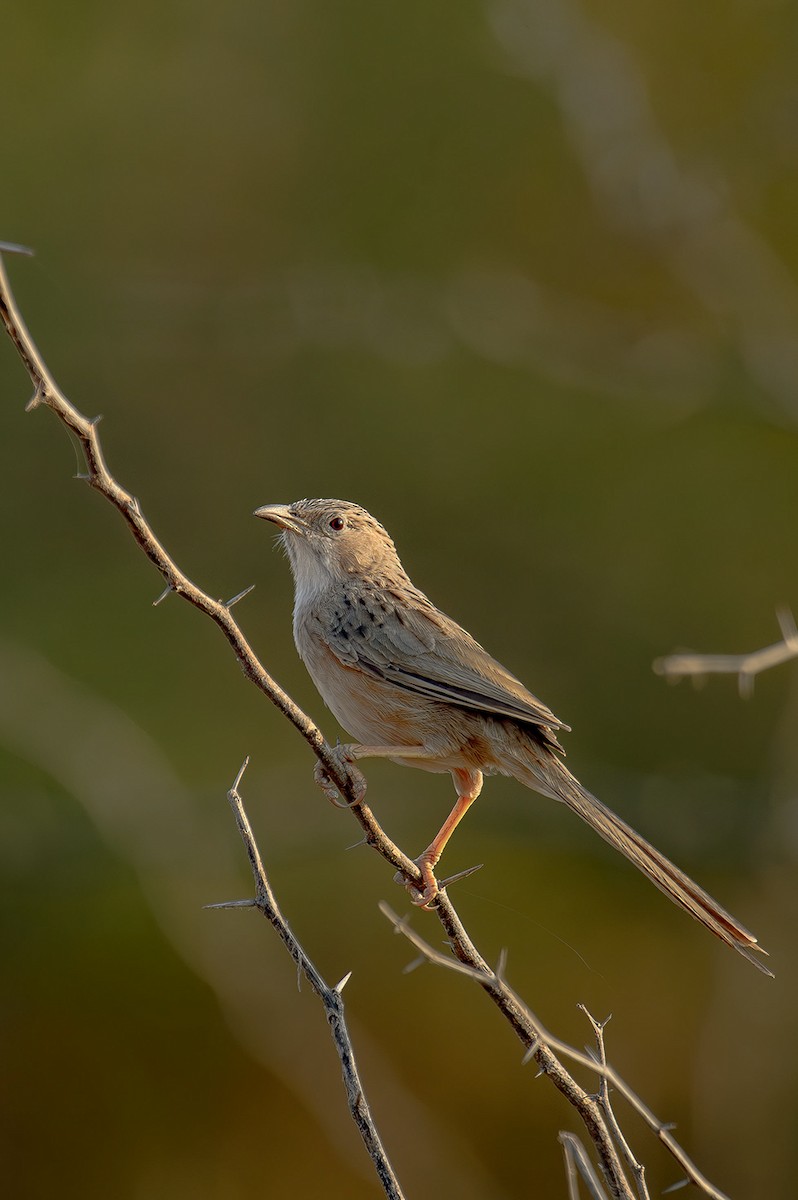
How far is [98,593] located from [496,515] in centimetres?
464

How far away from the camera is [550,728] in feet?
13.4

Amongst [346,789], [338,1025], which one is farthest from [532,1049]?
[346,789]

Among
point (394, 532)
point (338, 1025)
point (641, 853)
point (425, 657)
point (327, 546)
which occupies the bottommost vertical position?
point (338, 1025)

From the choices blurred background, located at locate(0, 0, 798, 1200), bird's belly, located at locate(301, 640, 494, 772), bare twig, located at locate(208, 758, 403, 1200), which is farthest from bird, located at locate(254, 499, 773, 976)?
blurred background, located at locate(0, 0, 798, 1200)

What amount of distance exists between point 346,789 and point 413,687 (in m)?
0.95

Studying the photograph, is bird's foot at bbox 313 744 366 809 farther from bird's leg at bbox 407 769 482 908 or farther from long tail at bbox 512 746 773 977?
long tail at bbox 512 746 773 977

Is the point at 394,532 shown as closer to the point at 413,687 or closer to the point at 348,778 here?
the point at 413,687

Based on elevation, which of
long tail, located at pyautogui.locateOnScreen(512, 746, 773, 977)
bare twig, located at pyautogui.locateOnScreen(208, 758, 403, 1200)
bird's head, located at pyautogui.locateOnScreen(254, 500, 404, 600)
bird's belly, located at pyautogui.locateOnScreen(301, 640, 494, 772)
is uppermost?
bird's head, located at pyautogui.locateOnScreen(254, 500, 404, 600)

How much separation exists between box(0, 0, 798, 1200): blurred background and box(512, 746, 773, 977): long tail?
6.69 m

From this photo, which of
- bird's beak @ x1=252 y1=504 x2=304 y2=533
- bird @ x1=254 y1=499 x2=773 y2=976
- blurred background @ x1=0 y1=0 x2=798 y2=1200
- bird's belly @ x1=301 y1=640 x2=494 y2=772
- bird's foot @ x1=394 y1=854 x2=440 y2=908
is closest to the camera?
bird's foot @ x1=394 y1=854 x2=440 y2=908

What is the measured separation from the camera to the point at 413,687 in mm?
4289

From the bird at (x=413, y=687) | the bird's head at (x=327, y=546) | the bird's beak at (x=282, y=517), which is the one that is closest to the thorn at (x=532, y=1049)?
the bird at (x=413, y=687)

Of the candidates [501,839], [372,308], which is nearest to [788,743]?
[501,839]

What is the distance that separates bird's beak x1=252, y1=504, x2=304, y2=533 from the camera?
4.58m
